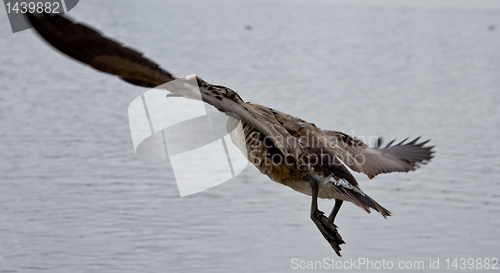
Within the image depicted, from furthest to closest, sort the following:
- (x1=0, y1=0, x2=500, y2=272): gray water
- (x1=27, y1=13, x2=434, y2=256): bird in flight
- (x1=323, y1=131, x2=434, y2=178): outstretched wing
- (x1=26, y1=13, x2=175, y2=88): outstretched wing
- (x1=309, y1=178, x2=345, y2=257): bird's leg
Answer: (x1=0, y1=0, x2=500, y2=272): gray water → (x1=323, y1=131, x2=434, y2=178): outstretched wing → (x1=309, y1=178, x2=345, y2=257): bird's leg → (x1=27, y1=13, x2=434, y2=256): bird in flight → (x1=26, y1=13, x2=175, y2=88): outstretched wing

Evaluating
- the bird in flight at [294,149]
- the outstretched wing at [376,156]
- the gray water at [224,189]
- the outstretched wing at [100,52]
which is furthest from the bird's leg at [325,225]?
the gray water at [224,189]

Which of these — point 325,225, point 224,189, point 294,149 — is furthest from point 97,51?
point 224,189

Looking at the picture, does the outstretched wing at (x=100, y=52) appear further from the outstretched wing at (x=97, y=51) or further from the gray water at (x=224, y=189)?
the gray water at (x=224, y=189)

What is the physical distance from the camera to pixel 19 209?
7844mm

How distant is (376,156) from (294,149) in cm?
108

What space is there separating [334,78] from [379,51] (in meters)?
10.0

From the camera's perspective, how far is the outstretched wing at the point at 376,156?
14.5ft

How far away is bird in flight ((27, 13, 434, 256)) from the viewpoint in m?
2.92

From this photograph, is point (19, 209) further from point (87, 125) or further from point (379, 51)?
point (379, 51)

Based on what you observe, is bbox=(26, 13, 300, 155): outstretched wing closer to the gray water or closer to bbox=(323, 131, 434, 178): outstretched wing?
bbox=(323, 131, 434, 178): outstretched wing

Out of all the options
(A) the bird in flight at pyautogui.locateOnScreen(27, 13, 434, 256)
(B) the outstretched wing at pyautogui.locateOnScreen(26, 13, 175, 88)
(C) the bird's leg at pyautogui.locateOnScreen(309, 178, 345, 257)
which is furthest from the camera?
(C) the bird's leg at pyautogui.locateOnScreen(309, 178, 345, 257)

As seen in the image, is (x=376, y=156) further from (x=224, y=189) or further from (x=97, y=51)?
(x=224, y=189)

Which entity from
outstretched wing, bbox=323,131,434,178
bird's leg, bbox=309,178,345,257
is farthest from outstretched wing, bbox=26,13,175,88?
outstretched wing, bbox=323,131,434,178

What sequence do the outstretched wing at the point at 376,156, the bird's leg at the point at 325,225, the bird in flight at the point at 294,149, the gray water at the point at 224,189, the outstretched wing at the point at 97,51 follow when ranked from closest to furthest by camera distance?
the outstretched wing at the point at 97,51, the bird in flight at the point at 294,149, the bird's leg at the point at 325,225, the outstretched wing at the point at 376,156, the gray water at the point at 224,189
